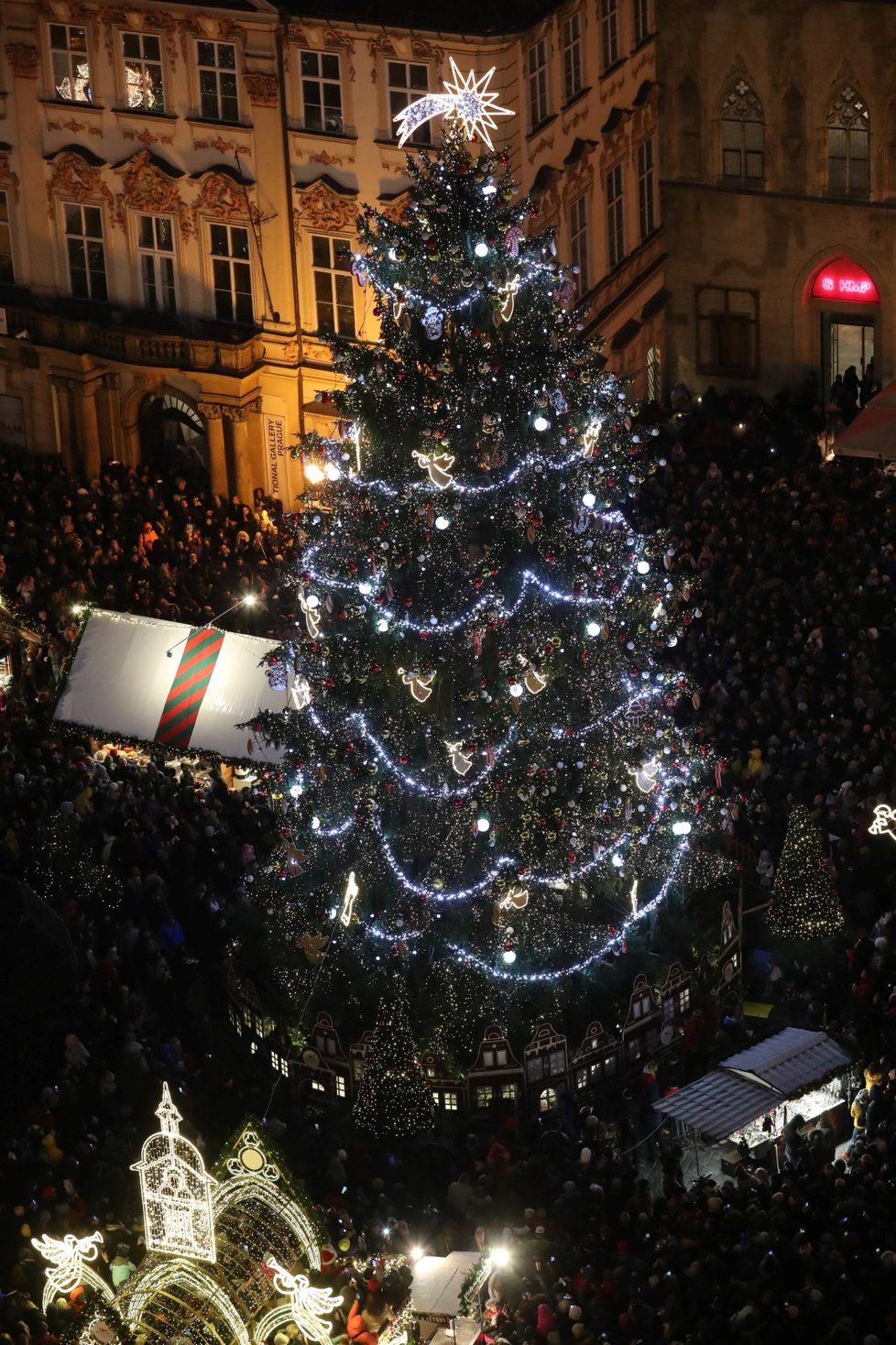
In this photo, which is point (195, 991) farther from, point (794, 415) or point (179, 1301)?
point (794, 415)

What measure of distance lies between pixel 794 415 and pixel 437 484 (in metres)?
15.0

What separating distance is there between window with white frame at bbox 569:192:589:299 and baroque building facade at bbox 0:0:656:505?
4cm

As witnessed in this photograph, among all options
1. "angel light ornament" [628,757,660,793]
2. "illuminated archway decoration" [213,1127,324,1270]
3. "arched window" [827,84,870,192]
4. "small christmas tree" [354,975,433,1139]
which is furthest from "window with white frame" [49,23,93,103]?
"illuminated archway decoration" [213,1127,324,1270]

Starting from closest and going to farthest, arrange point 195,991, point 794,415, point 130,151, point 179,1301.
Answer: point 179,1301 → point 195,991 → point 794,415 → point 130,151

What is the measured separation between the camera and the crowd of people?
2100 cm

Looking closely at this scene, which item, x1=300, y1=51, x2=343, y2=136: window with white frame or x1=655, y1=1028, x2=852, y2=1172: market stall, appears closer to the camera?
x1=655, y1=1028, x2=852, y2=1172: market stall

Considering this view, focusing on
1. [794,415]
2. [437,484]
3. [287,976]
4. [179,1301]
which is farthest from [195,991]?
[794,415]

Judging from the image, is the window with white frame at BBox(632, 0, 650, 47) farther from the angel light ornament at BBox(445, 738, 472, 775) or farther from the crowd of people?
the angel light ornament at BBox(445, 738, 472, 775)

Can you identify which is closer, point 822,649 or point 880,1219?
point 880,1219

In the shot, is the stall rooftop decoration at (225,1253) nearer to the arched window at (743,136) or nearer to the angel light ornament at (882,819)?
the angel light ornament at (882,819)

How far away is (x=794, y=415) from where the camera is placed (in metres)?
39.6

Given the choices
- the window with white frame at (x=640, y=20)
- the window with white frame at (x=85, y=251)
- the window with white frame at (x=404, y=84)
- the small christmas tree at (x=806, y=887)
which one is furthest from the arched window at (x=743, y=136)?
the small christmas tree at (x=806, y=887)

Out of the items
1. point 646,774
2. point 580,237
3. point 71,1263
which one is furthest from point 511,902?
point 580,237

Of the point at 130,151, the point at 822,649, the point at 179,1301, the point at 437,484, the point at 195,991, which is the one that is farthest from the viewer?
the point at 130,151
